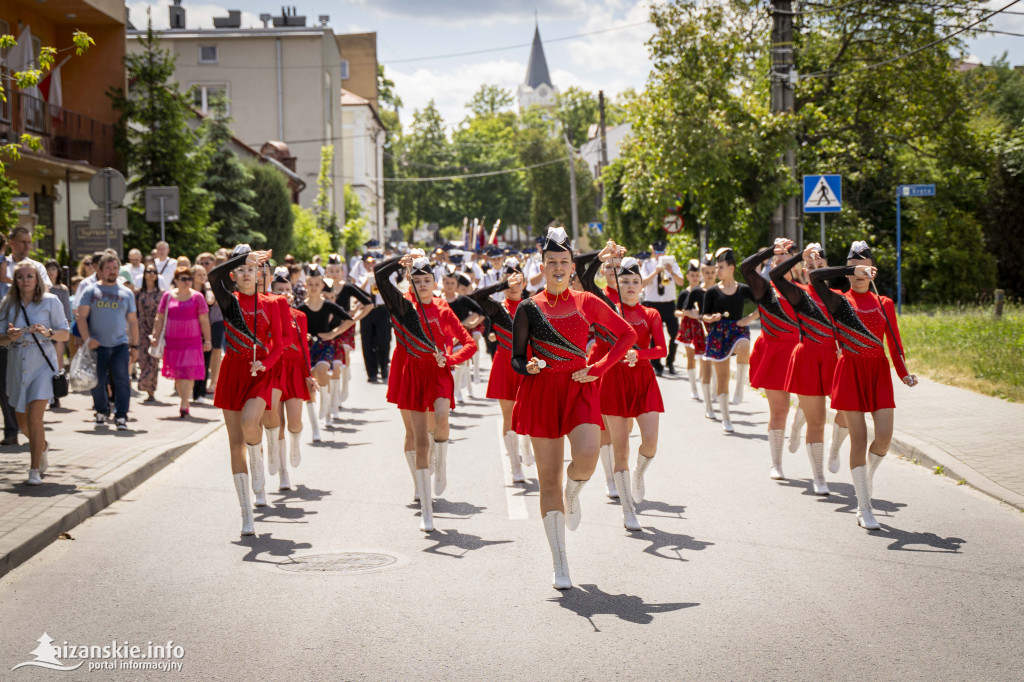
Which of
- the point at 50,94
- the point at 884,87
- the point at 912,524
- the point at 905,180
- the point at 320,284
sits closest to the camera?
the point at 912,524

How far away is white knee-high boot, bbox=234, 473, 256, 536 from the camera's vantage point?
8.45m

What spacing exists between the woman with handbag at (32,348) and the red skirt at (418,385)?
3.10 m

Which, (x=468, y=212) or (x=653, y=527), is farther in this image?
(x=468, y=212)

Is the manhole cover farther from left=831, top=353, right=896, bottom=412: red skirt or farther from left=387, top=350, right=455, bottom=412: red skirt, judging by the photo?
left=831, top=353, right=896, bottom=412: red skirt

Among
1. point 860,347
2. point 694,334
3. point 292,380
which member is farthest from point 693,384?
point 860,347

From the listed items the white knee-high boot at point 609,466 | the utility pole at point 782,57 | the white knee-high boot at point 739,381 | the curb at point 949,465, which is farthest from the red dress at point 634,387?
the utility pole at point 782,57

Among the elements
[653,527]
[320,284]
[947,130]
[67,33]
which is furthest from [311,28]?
[653,527]

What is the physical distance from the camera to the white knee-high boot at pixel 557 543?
675 cm

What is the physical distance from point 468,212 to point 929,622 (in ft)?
321

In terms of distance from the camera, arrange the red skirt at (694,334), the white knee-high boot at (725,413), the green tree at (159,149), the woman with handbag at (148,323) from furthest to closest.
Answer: the green tree at (159,149), the woman with handbag at (148,323), the red skirt at (694,334), the white knee-high boot at (725,413)

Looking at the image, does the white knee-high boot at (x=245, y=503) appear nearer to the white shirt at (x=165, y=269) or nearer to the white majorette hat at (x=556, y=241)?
the white majorette hat at (x=556, y=241)

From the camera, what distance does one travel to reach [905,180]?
33312 millimetres

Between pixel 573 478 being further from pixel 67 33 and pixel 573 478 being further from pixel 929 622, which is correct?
pixel 67 33

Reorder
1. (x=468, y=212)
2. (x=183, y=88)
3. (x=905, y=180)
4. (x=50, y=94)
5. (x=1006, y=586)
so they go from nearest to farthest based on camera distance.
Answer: (x=1006, y=586) < (x=50, y=94) < (x=905, y=180) < (x=183, y=88) < (x=468, y=212)
